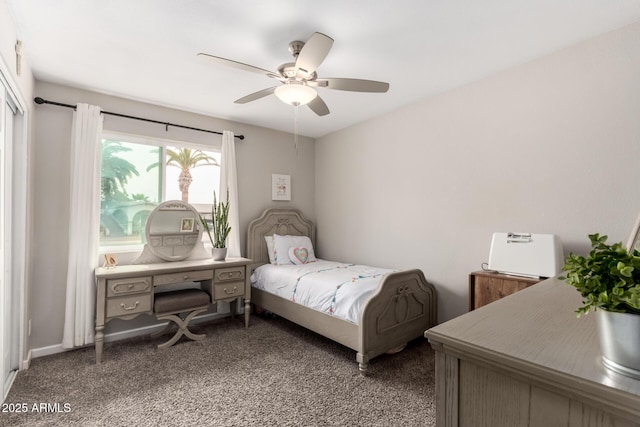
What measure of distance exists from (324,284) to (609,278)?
2.44 m

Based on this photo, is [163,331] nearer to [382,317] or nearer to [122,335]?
[122,335]

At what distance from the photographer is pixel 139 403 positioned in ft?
6.86

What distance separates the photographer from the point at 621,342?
1.92 ft

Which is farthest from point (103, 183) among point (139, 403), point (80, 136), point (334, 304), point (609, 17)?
point (609, 17)

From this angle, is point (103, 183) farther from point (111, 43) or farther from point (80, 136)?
point (111, 43)

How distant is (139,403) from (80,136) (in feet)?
7.73

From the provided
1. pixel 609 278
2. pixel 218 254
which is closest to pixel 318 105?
pixel 218 254

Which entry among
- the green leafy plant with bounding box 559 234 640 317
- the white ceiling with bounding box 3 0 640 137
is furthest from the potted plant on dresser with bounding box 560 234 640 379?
the white ceiling with bounding box 3 0 640 137

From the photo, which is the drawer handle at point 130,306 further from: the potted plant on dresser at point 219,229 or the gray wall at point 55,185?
the potted plant on dresser at point 219,229

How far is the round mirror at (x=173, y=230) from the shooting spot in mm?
3334

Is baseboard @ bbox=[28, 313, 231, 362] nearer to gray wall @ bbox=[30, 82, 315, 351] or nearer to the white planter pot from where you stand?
gray wall @ bbox=[30, 82, 315, 351]

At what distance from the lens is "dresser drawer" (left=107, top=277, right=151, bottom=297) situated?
2.68m

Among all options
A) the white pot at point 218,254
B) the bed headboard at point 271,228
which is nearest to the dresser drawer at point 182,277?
the white pot at point 218,254

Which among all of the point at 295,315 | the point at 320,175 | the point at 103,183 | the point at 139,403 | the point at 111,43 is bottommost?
the point at 139,403
